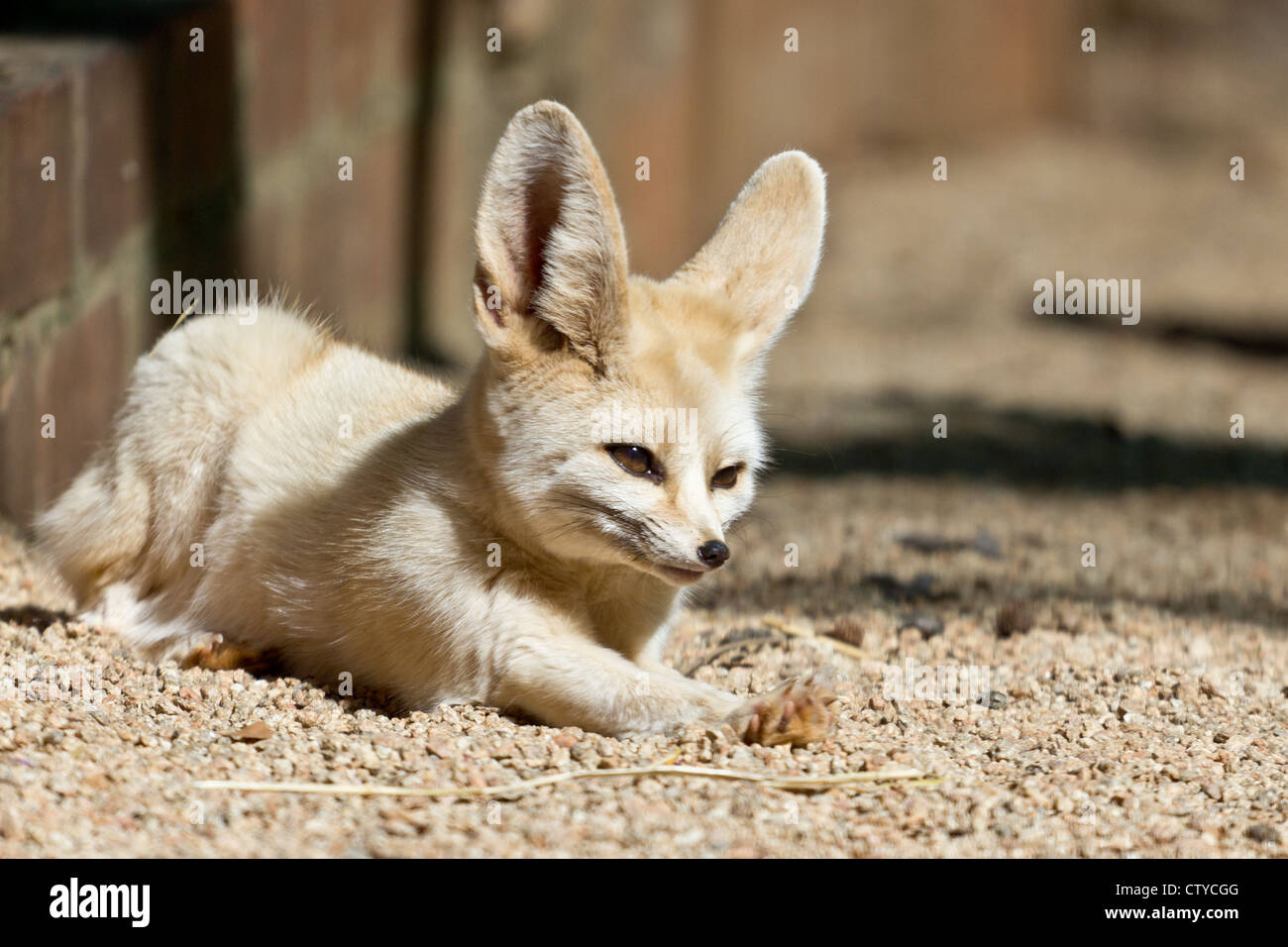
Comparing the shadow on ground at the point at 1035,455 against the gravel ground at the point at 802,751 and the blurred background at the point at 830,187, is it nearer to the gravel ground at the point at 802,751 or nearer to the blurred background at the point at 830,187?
the blurred background at the point at 830,187

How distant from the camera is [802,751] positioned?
11.1 ft

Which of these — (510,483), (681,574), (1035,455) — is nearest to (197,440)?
(510,483)

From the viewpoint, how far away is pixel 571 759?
328cm

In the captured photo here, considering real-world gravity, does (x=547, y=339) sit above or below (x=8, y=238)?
below

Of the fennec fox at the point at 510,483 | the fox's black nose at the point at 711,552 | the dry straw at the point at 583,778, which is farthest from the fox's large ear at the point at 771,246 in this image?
the dry straw at the point at 583,778

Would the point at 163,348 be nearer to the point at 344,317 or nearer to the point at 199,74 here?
the point at 199,74

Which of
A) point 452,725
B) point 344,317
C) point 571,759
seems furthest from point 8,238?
point 344,317

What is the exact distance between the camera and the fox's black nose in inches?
132

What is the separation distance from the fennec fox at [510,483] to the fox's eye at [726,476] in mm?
17

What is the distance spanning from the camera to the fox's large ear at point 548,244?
3.44 meters

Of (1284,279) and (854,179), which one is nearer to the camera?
(1284,279)

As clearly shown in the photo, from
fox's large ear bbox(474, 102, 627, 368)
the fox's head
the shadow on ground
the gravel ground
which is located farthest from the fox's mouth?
the shadow on ground

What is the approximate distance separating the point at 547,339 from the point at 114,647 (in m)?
1.43
